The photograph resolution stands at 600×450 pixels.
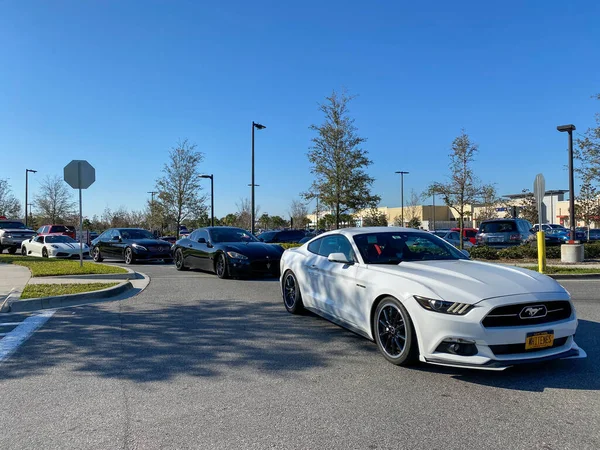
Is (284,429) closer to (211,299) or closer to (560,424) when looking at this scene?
(560,424)

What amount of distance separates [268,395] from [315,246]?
3512mm

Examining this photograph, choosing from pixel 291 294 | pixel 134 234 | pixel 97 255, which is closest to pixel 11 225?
pixel 97 255

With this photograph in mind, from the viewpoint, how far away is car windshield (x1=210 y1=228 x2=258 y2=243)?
13.7 metres

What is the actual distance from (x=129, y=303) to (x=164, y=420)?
5.68m

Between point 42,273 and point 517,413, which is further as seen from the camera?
point 42,273

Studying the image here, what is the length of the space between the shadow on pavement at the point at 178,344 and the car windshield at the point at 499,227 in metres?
15.0

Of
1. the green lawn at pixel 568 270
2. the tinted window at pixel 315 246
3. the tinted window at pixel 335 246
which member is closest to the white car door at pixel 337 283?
the tinted window at pixel 335 246

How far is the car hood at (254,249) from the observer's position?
1241 cm

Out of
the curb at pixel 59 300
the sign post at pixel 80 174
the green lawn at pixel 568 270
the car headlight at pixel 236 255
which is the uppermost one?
the sign post at pixel 80 174

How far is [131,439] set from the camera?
3.51 metres

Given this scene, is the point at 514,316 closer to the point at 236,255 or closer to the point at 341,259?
the point at 341,259

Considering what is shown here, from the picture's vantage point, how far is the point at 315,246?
761cm

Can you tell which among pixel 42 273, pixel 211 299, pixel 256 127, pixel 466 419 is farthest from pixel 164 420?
pixel 256 127

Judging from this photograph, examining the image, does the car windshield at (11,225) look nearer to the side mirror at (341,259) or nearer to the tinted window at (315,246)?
the tinted window at (315,246)
